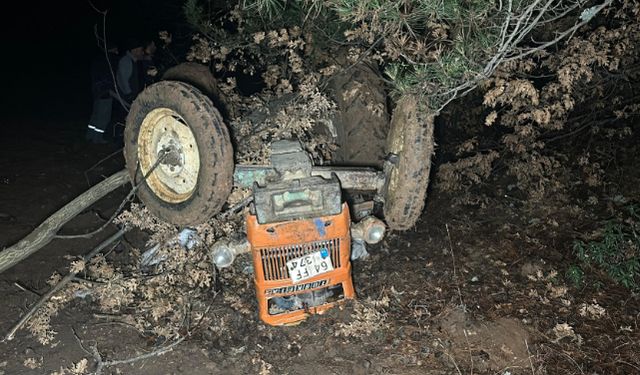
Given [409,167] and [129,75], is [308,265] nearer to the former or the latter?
[409,167]

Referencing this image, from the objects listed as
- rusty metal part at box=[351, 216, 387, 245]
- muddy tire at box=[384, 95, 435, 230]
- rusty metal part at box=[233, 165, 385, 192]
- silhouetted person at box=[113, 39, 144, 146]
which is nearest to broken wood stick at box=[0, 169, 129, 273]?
rusty metal part at box=[233, 165, 385, 192]

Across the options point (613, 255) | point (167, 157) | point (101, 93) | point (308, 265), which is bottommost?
point (613, 255)

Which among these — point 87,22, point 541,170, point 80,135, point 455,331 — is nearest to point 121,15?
point 87,22

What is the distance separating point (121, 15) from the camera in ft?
46.4

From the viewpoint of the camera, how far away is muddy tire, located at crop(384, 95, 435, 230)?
3.47 meters

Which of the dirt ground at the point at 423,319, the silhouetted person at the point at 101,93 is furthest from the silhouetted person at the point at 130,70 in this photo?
the dirt ground at the point at 423,319

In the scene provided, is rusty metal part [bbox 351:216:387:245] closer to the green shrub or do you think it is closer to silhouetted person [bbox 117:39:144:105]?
the green shrub

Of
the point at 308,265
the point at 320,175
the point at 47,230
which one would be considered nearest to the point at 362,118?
the point at 320,175

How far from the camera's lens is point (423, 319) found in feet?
13.0

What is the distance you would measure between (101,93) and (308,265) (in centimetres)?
597

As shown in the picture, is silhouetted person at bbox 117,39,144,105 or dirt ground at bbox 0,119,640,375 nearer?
dirt ground at bbox 0,119,640,375

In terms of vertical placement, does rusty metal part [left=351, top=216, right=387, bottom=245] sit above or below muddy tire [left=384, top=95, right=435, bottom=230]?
below

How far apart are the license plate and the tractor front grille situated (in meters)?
0.03

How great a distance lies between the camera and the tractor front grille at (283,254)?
337 centimetres
